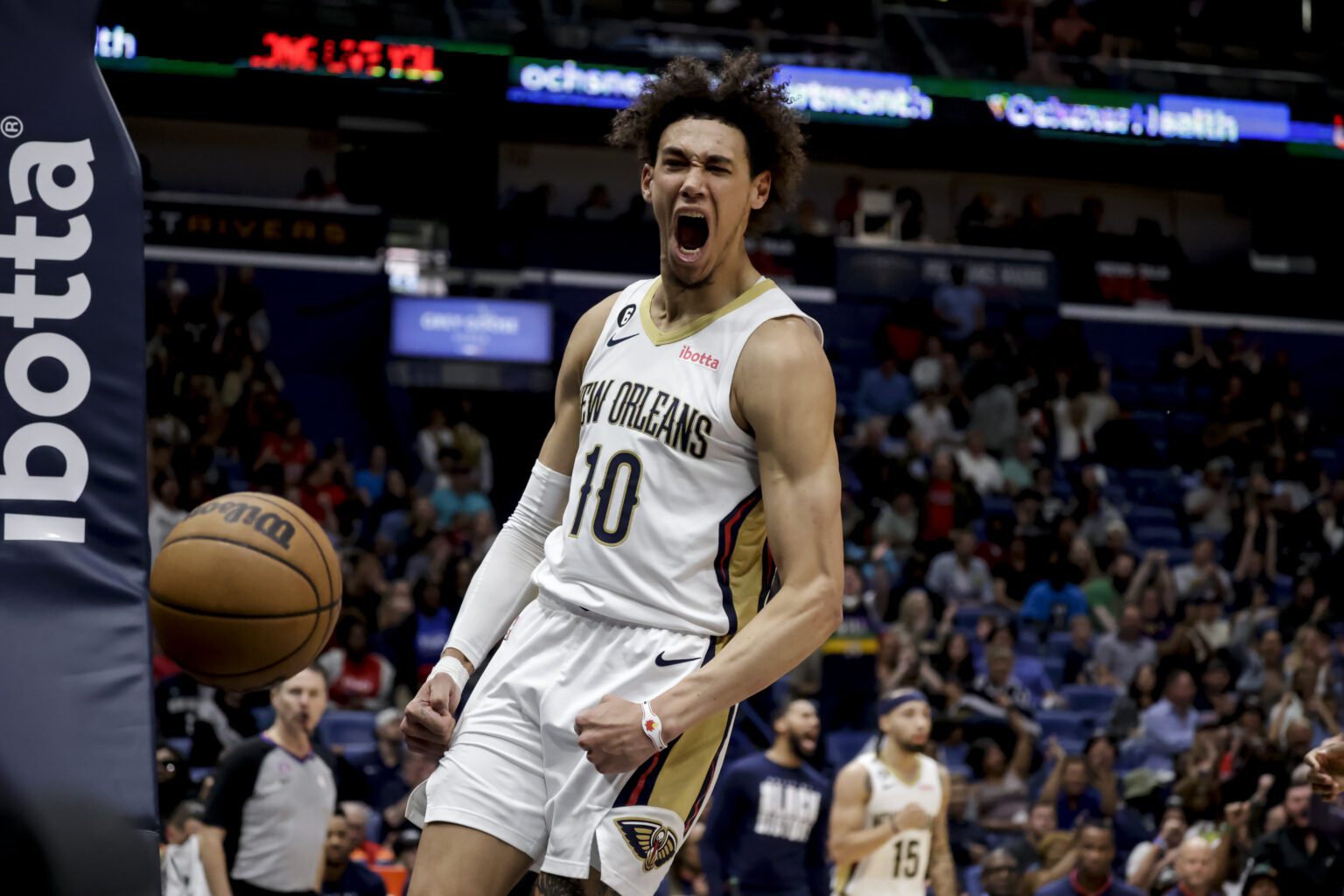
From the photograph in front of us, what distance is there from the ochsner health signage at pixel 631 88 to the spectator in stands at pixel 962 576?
5.38 m

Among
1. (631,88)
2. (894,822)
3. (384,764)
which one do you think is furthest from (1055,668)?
(631,88)

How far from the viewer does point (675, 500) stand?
10.8 feet

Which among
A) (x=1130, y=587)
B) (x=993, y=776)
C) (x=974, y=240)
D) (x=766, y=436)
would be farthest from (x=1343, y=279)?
(x=766, y=436)

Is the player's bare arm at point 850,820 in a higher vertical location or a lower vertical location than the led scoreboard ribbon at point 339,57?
lower

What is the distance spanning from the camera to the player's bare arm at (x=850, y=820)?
8.30 metres

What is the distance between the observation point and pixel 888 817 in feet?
27.2

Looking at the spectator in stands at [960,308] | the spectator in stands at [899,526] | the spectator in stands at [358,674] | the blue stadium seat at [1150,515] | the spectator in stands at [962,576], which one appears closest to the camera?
the spectator in stands at [358,674]

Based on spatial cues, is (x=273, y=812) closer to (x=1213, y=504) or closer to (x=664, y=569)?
→ (x=664, y=569)

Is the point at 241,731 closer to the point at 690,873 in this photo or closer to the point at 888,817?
the point at 690,873

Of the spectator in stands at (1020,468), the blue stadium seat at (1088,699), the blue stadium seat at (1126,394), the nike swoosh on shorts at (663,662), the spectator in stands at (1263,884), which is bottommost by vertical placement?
the spectator in stands at (1263,884)

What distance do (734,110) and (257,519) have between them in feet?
5.47

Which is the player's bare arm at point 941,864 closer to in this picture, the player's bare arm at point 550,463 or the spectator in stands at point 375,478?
the player's bare arm at point 550,463

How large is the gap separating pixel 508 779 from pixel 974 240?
1696cm

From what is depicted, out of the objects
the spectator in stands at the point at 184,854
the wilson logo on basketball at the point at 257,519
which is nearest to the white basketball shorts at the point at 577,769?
the wilson logo on basketball at the point at 257,519
